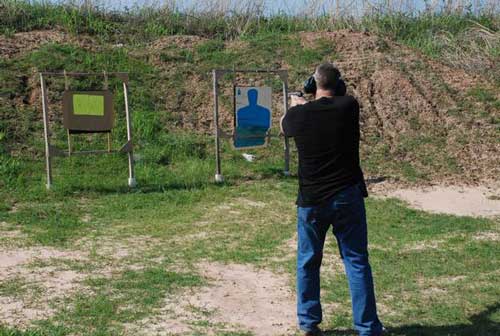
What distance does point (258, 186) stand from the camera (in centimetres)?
982

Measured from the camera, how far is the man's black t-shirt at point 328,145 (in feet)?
14.4

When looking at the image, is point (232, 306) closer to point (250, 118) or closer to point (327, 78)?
point (327, 78)

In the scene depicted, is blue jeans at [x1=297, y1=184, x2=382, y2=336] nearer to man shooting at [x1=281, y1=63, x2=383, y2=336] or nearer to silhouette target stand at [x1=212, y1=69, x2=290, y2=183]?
man shooting at [x1=281, y1=63, x2=383, y2=336]

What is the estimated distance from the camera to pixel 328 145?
4402 millimetres

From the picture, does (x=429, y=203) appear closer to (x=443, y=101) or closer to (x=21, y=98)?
(x=443, y=101)

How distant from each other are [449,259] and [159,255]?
2.85m

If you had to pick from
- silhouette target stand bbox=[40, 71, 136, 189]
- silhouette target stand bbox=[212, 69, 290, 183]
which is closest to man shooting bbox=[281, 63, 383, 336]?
silhouette target stand bbox=[40, 71, 136, 189]

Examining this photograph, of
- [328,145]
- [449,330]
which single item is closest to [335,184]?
[328,145]

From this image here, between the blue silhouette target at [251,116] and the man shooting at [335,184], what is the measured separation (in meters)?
5.81

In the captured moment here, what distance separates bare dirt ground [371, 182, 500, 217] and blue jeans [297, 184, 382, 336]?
15.2 feet

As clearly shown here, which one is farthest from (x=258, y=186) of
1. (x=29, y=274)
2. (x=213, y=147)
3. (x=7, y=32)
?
(x=7, y=32)

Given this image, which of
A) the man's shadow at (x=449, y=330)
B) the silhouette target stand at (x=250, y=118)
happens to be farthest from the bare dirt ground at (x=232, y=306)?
the silhouette target stand at (x=250, y=118)

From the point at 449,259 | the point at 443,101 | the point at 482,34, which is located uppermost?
the point at 482,34

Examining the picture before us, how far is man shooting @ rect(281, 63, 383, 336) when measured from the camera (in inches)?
172
